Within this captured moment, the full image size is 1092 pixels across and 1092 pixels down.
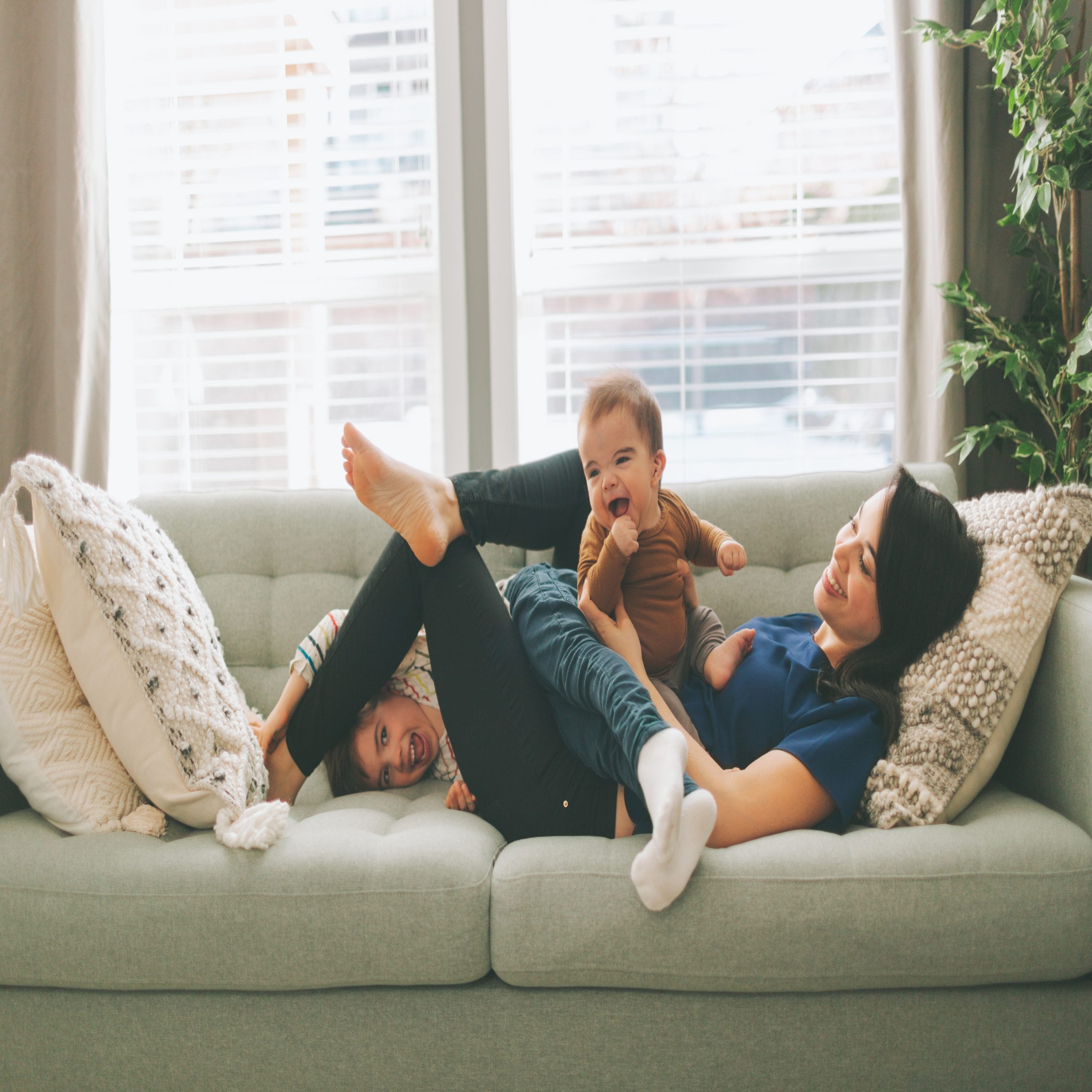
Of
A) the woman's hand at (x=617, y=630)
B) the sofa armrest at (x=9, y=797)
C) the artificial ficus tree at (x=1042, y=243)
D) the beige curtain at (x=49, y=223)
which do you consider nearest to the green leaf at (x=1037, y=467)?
the artificial ficus tree at (x=1042, y=243)

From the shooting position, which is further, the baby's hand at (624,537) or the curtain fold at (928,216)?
the curtain fold at (928,216)

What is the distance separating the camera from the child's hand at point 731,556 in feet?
4.83

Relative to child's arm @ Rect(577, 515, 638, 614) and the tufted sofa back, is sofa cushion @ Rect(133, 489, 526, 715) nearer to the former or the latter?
the tufted sofa back

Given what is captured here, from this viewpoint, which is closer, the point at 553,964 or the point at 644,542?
the point at 553,964

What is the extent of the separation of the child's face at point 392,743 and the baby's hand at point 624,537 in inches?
20.5

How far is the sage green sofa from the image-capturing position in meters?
1.11

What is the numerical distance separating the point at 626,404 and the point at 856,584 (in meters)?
0.47

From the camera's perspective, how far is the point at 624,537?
135cm

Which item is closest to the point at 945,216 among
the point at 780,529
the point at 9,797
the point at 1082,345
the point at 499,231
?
the point at 1082,345

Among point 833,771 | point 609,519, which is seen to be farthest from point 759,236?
point 833,771

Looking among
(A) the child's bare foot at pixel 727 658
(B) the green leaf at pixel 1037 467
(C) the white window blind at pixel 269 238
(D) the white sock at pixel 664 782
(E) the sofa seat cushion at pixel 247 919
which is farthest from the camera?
(C) the white window blind at pixel 269 238

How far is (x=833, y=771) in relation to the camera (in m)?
1.23

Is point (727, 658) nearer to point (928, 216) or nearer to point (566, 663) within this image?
point (566, 663)

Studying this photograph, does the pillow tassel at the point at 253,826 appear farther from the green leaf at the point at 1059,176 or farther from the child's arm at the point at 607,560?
the green leaf at the point at 1059,176
